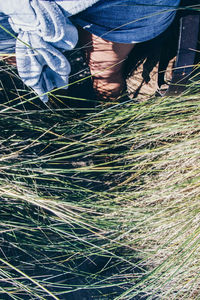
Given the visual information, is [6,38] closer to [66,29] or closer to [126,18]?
[66,29]

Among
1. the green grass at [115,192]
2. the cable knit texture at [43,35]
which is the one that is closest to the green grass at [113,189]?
the green grass at [115,192]

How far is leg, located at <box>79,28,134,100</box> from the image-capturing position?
74cm

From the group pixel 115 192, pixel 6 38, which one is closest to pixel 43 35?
pixel 6 38

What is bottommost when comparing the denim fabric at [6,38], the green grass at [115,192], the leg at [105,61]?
the green grass at [115,192]

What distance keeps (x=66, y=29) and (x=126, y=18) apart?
0.62 feet

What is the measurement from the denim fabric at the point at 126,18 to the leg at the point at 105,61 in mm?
62

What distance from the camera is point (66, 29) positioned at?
58cm

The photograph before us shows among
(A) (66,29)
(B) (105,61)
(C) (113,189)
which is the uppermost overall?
(A) (66,29)

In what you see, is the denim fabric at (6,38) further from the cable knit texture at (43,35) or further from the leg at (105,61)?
the leg at (105,61)

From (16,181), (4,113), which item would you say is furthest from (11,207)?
(4,113)

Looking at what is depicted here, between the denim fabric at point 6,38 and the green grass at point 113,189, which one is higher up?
the denim fabric at point 6,38

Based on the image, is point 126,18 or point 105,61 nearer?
point 126,18

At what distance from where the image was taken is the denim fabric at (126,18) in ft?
2.00

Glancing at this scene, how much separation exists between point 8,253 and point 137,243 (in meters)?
0.57
